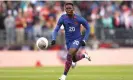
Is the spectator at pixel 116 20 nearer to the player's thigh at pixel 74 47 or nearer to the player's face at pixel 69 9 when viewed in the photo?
the player's thigh at pixel 74 47

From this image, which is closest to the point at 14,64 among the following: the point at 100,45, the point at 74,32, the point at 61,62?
the point at 61,62

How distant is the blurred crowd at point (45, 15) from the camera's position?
26344 millimetres

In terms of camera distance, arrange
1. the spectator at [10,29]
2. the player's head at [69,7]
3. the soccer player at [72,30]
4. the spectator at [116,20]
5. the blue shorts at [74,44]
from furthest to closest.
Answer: the spectator at [116,20] < the spectator at [10,29] < the blue shorts at [74,44] < the soccer player at [72,30] < the player's head at [69,7]

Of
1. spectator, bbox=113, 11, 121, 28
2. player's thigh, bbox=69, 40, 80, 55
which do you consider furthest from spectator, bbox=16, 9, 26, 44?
player's thigh, bbox=69, 40, 80, 55

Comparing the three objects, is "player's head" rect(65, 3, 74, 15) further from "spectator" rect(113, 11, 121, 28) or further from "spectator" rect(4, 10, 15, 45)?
"spectator" rect(113, 11, 121, 28)

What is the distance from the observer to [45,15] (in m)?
27.4

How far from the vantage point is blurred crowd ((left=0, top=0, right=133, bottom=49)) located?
26.3 m

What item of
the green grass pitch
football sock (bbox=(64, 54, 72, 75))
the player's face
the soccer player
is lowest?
the green grass pitch

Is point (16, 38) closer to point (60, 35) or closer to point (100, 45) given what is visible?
point (60, 35)

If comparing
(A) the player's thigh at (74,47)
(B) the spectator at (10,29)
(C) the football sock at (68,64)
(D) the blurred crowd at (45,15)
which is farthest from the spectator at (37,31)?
(C) the football sock at (68,64)

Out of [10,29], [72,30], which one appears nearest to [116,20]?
[10,29]

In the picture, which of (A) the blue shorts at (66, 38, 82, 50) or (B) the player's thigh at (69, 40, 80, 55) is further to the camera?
(A) the blue shorts at (66, 38, 82, 50)

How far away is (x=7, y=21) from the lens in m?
26.2

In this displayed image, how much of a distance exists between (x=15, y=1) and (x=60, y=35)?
339 centimetres
